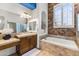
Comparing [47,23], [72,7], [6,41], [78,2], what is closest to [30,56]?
[6,41]

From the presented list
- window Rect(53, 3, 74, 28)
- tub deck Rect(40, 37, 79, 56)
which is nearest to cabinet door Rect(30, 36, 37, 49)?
tub deck Rect(40, 37, 79, 56)

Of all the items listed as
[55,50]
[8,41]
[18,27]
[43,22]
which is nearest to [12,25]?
[18,27]

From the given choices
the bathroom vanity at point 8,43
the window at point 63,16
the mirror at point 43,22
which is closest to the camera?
the bathroom vanity at point 8,43

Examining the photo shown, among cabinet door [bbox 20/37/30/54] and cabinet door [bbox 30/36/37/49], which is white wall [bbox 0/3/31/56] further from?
cabinet door [bbox 30/36/37/49]

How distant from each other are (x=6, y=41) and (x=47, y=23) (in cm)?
71

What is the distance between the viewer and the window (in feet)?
5.31

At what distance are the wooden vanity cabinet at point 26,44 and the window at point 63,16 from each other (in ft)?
1.43

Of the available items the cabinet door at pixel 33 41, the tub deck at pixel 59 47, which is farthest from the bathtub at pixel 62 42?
the cabinet door at pixel 33 41

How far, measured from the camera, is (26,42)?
1696mm

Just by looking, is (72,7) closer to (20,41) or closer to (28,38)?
(28,38)

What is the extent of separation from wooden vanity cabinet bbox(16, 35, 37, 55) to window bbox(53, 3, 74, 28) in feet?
1.43

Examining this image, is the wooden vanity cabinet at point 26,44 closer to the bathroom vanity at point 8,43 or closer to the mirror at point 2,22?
the bathroom vanity at point 8,43

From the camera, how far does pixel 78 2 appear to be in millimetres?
1653

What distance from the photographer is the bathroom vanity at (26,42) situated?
1653mm
